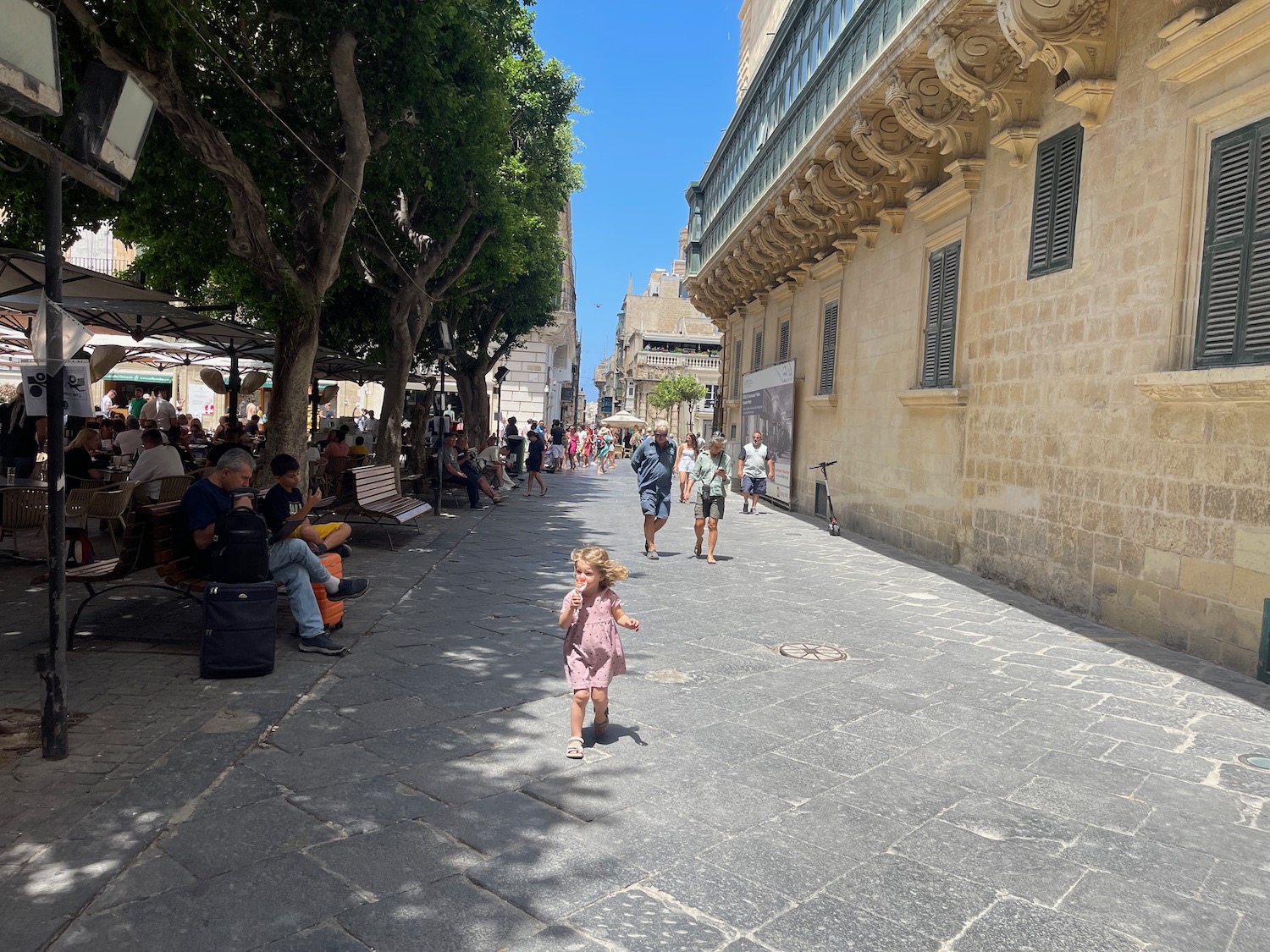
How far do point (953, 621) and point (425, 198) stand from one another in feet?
33.3

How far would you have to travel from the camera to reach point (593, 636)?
4.33 m

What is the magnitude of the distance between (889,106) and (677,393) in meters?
54.4

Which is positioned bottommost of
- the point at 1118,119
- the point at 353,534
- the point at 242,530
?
the point at 353,534

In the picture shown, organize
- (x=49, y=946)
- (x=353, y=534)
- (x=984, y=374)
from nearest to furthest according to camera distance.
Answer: (x=49, y=946)
(x=984, y=374)
(x=353, y=534)

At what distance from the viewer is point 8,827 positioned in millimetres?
3266

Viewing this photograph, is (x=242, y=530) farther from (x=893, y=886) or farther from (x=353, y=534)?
(x=353, y=534)

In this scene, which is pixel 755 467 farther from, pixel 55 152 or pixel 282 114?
pixel 55 152

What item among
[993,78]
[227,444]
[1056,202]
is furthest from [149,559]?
[993,78]

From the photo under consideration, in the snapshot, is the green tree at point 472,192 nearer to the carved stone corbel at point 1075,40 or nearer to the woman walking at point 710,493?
the woman walking at point 710,493

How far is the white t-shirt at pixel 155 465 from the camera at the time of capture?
961 centimetres

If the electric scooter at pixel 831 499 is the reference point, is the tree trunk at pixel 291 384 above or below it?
above

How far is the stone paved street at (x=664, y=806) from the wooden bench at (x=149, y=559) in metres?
0.62

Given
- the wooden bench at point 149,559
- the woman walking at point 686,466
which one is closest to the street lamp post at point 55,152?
the wooden bench at point 149,559

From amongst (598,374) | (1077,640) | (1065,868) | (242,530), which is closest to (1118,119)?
(1077,640)
